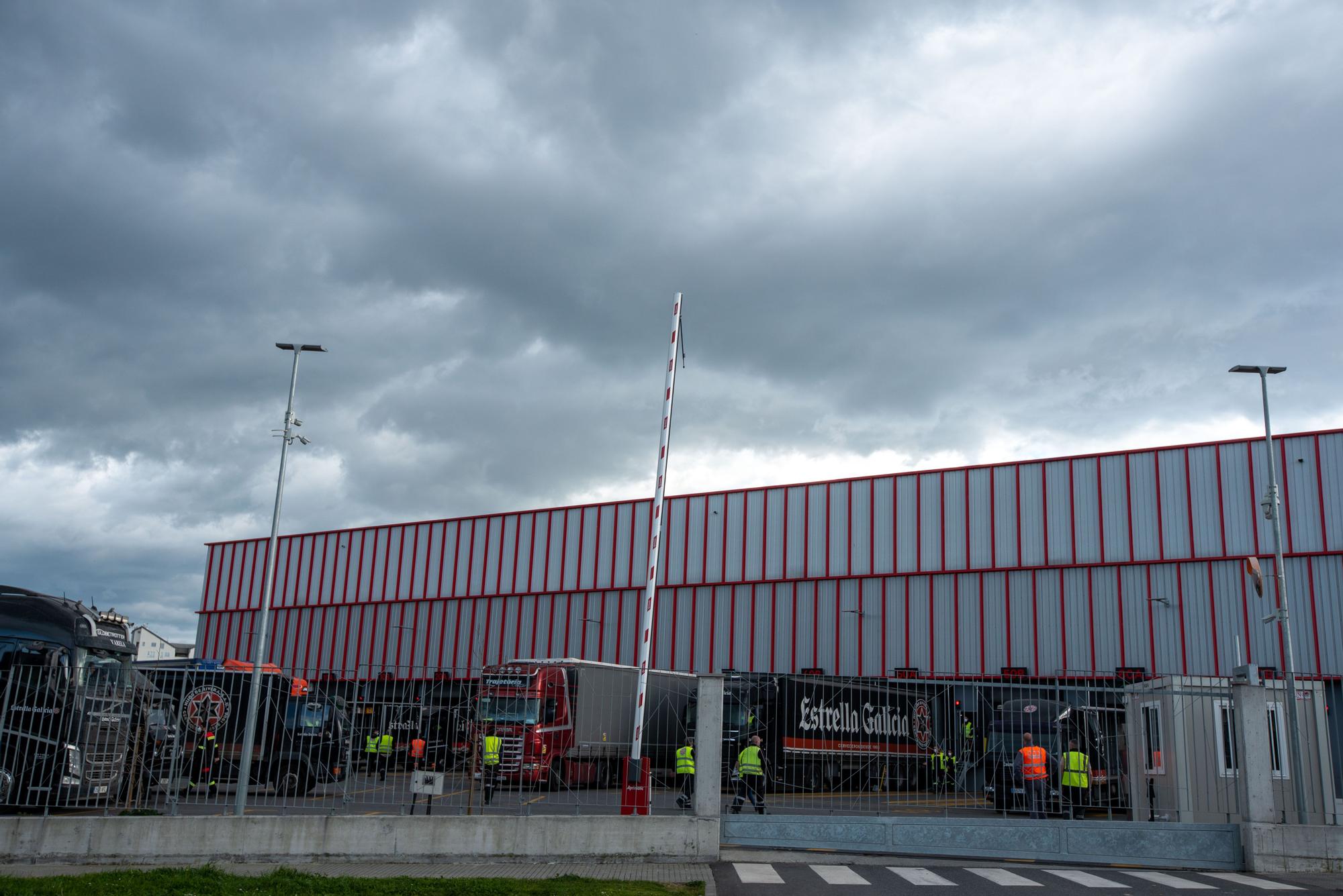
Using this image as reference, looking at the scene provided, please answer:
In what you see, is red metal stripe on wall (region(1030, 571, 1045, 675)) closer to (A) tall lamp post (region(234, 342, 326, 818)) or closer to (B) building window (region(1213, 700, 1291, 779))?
(B) building window (region(1213, 700, 1291, 779))

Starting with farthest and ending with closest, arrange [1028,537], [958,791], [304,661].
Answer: [304,661] < [1028,537] < [958,791]

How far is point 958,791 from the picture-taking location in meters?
18.1

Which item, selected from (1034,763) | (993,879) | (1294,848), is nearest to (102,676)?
(993,879)

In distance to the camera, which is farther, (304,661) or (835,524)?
(304,661)

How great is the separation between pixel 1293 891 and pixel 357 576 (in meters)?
46.5

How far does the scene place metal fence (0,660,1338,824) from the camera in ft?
51.0

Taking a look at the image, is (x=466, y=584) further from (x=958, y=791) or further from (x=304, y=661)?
(x=958, y=791)

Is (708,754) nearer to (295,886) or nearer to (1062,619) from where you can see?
(295,886)

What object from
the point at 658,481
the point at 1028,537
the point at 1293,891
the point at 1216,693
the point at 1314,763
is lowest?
the point at 1293,891

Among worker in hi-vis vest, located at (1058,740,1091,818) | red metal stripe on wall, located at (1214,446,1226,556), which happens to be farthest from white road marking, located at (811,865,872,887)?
red metal stripe on wall, located at (1214,446,1226,556)

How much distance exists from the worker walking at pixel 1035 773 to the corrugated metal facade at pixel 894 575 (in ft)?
55.3

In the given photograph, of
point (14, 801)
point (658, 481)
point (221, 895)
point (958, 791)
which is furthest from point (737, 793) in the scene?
point (14, 801)

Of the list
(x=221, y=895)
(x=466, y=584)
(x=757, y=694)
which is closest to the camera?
(x=221, y=895)

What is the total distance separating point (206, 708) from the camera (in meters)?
17.4
